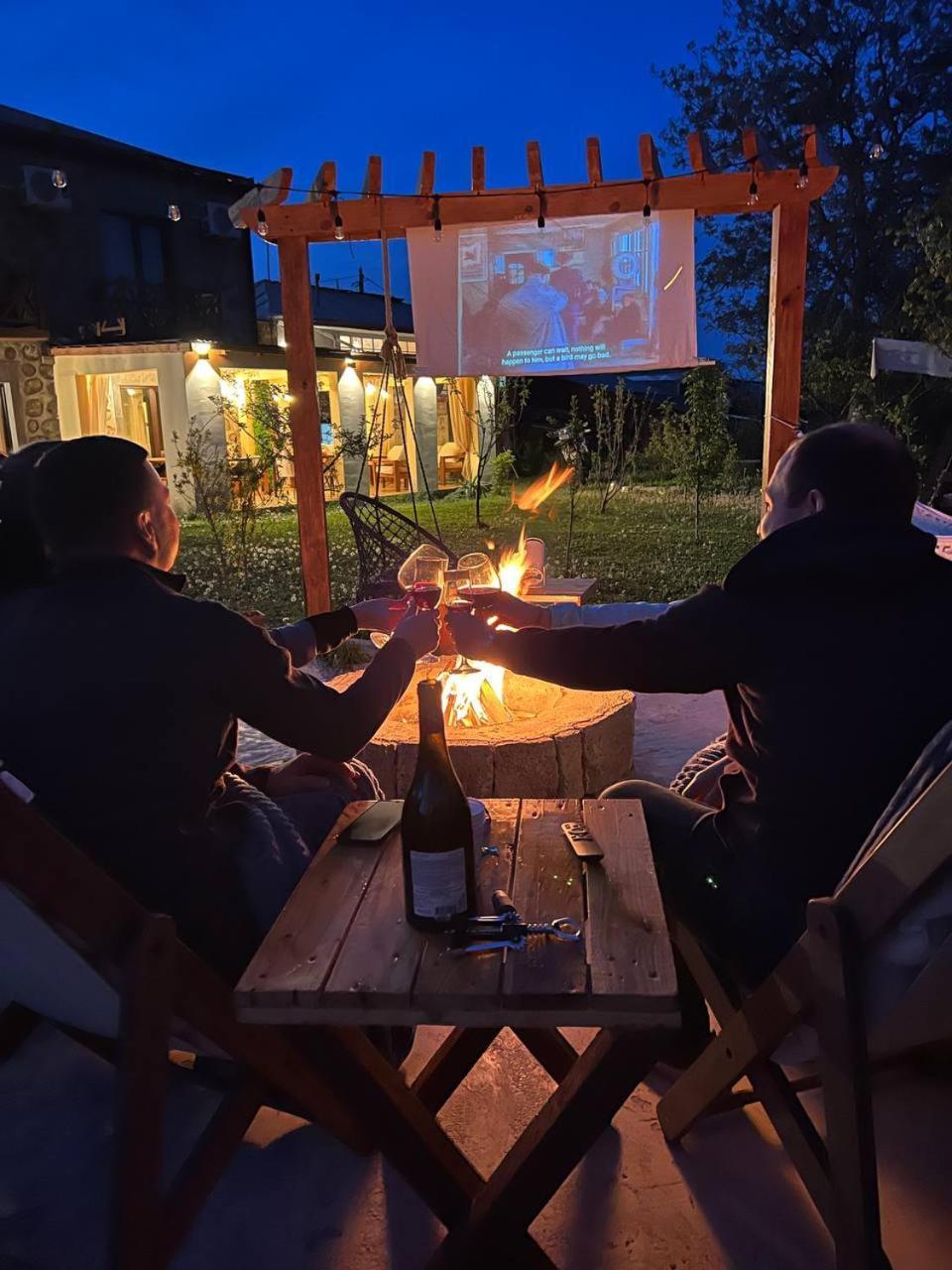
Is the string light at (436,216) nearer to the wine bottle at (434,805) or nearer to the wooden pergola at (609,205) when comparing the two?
the wooden pergola at (609,205)

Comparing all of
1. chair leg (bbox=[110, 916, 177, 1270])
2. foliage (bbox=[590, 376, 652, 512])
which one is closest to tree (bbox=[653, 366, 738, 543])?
foliage (bbox=[590, 376, 652, 512])

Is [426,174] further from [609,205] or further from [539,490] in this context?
[539,490]

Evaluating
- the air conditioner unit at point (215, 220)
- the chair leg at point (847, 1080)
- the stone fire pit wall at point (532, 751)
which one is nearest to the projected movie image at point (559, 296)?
the stone fire pit wall at point (532, 751)

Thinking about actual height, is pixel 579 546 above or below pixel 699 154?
below

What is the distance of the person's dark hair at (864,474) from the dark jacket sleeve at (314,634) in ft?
4.31

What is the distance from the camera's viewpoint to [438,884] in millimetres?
Answer: 1514

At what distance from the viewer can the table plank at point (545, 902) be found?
1344 millimetres

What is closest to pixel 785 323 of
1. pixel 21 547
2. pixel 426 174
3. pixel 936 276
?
pixel 426 174

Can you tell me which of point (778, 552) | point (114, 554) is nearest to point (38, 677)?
point (114, 554)

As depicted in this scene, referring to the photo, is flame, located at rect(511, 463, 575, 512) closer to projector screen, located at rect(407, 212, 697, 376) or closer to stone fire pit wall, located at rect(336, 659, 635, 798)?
projector screen, located at rect(407, 212, 697, 376)

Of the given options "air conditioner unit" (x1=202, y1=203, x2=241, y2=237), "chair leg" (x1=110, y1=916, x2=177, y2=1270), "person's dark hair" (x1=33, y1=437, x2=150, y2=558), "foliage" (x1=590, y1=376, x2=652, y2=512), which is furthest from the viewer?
"air conditioner unit" (x1=202, y1=203, x2=241, y2=237)

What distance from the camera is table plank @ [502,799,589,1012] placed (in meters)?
1.34

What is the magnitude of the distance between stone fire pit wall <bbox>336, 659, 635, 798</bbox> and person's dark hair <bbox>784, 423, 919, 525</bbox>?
176 centimetres

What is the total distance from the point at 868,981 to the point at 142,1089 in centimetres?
116
